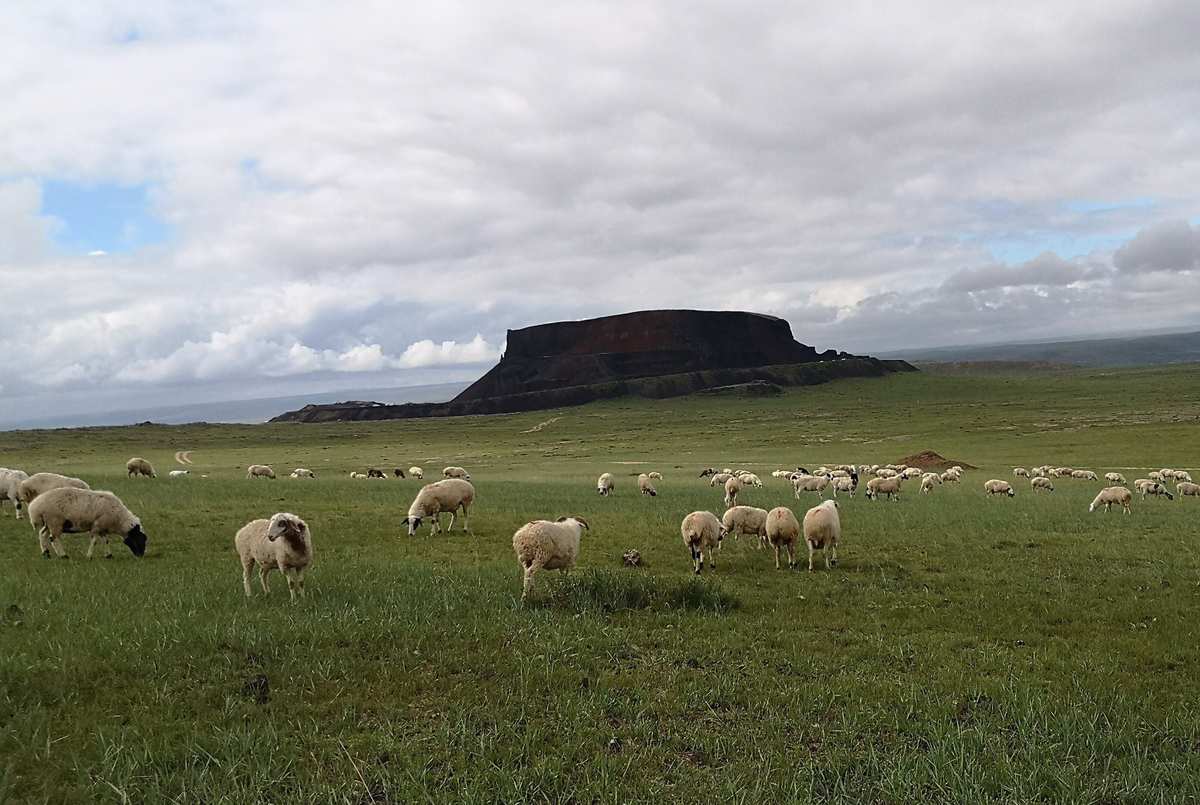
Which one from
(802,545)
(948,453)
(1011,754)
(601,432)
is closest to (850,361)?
(601,432)

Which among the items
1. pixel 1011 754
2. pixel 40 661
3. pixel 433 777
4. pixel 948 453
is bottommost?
pixel 948 453

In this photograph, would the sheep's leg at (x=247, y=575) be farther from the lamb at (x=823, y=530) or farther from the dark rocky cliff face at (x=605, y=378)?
the dark rocky cliff face at (x=605, y=378)

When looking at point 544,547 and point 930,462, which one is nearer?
point 544,547

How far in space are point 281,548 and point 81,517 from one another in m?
6.51

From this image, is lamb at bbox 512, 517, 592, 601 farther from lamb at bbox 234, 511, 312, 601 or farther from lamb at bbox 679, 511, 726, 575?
lamb at bbox 234, 511, 312, 601

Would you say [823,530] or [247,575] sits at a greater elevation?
[247,575]

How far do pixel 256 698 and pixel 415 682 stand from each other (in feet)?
5.20

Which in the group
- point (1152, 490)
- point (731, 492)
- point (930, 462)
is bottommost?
point (930, 462)

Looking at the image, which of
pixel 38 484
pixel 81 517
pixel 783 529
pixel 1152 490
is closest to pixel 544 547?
pixel 783 529

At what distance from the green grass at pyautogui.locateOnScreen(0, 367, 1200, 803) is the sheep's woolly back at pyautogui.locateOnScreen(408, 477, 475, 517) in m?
0.73

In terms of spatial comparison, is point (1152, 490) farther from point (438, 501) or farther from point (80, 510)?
point (80, 510)

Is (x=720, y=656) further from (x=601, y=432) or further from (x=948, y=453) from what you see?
(x=601, y=432)

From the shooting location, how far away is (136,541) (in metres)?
15.0

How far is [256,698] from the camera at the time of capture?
721cm
